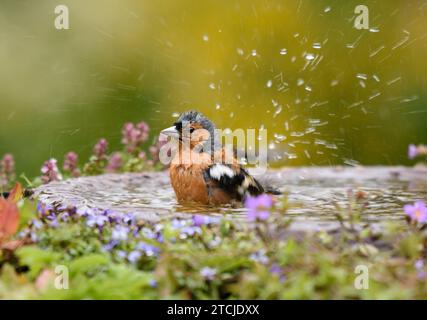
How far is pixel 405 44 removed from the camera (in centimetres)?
732

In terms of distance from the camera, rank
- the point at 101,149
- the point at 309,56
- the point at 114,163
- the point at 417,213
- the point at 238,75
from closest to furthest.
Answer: the point at 417,213 → the point at 101,149 → the point at 114,163 → the point at 238,75 → the point at 309,56

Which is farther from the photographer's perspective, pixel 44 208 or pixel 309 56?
pixel 309 56

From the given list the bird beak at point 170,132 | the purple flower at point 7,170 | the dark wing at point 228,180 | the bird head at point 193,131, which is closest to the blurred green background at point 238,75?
the purple flower at point 7,170

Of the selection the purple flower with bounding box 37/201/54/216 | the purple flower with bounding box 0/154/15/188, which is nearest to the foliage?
the purple flower with bounding box 37/201/54/216

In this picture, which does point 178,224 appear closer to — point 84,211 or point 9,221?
point 84,211

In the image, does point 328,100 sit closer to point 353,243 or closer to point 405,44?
point 405,44

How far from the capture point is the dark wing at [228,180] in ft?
13.0

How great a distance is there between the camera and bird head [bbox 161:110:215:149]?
4379mm

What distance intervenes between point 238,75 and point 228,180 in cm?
336

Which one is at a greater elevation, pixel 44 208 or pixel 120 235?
pixel 44 208

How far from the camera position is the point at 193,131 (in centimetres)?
445

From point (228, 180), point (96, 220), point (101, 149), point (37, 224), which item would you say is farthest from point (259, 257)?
point (101, 149)

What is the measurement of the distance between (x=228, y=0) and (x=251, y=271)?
537 cm
